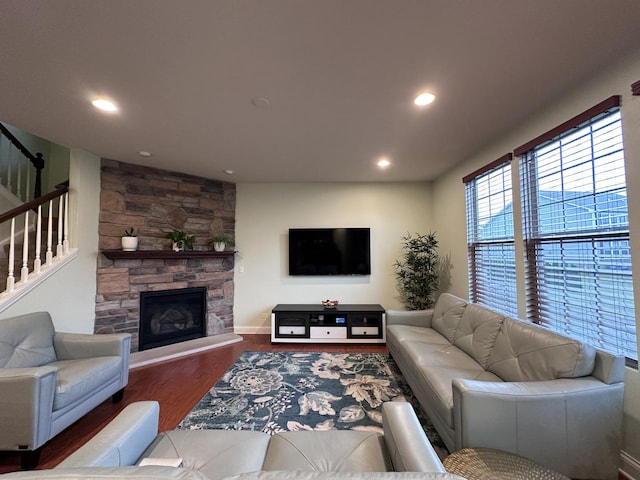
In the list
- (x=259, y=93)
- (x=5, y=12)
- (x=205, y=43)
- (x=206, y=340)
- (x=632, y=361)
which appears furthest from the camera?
(x=206, y=340)

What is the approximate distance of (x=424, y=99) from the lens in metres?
2.05

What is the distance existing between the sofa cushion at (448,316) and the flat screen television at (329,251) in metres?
1.36

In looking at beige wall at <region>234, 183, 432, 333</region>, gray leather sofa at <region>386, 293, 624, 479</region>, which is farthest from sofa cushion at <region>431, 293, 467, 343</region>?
beige wall at <region>234, 183, 432, 333</region>

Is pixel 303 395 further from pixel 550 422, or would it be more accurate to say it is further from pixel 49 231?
pixel 49 231

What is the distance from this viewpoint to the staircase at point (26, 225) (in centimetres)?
255

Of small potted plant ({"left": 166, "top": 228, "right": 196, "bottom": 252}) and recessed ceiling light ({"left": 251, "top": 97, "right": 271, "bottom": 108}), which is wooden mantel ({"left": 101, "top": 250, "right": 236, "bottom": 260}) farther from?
recessed ceiling light ({"left": 251, "top": 97, "right": 271, "bottom": 108})

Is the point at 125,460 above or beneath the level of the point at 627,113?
beneath

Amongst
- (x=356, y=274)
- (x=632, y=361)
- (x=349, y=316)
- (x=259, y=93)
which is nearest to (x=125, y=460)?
(x=259, y=93)

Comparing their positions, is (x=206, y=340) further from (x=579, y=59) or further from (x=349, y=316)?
(x=579, y=59)

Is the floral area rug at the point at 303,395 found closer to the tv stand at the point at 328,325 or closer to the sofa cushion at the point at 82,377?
the tv stand at the point at 328,325

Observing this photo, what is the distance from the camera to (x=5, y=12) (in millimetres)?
1294

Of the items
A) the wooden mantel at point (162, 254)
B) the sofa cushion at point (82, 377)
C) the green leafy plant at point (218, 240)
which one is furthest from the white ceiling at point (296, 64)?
the sofa cushion at point (82, 377)

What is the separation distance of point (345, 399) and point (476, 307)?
1.58 metres

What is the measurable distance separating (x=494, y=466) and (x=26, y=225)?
4.01 m
